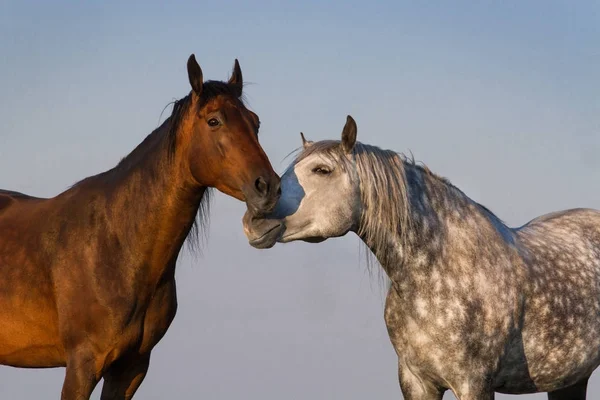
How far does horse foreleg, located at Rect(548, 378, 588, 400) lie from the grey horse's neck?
7.18 ft

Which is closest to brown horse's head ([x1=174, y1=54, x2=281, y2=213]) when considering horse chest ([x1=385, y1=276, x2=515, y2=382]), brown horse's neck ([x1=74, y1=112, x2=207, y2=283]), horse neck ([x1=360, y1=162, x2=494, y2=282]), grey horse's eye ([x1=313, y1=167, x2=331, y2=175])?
brown horse's neck ([x1=74, y1=112, x2=207, y2=283])

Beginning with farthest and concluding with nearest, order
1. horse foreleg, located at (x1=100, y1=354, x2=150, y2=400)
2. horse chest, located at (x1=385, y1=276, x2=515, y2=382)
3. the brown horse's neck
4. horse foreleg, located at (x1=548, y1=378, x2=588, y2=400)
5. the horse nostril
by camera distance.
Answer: horse foreleg, located at (x1=548, y1=378, x2=588, y2=400)
horse foreleg, located at (x1=100, y1=354, x2=150, y2=400)
the brown horse's neck
horse chest, located at (x1=385, y1=276, x2=515, y2=382)
the horse nostril

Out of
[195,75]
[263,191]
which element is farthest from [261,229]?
[195,75]

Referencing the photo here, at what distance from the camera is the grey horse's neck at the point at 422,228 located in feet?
24.3

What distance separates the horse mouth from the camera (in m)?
7.12

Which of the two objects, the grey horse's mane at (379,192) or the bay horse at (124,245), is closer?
the bay horse at (124,245)

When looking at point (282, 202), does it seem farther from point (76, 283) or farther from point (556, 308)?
point (556, 308)

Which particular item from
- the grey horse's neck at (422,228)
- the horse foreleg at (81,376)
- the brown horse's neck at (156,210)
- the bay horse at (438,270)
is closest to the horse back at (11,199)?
the brown horse's neck at (156,210)

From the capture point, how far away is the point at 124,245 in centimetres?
739

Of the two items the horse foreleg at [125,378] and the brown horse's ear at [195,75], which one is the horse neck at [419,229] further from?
the horse foreleg at [125,378]

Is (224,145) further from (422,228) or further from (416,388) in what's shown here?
(416,388)

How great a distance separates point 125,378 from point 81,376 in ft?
1.95

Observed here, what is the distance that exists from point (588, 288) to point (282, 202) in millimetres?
2941

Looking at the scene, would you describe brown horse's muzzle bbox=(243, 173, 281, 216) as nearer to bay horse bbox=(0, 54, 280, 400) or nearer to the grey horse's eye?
bay horse bbox=(0, 54, 280, 400)
